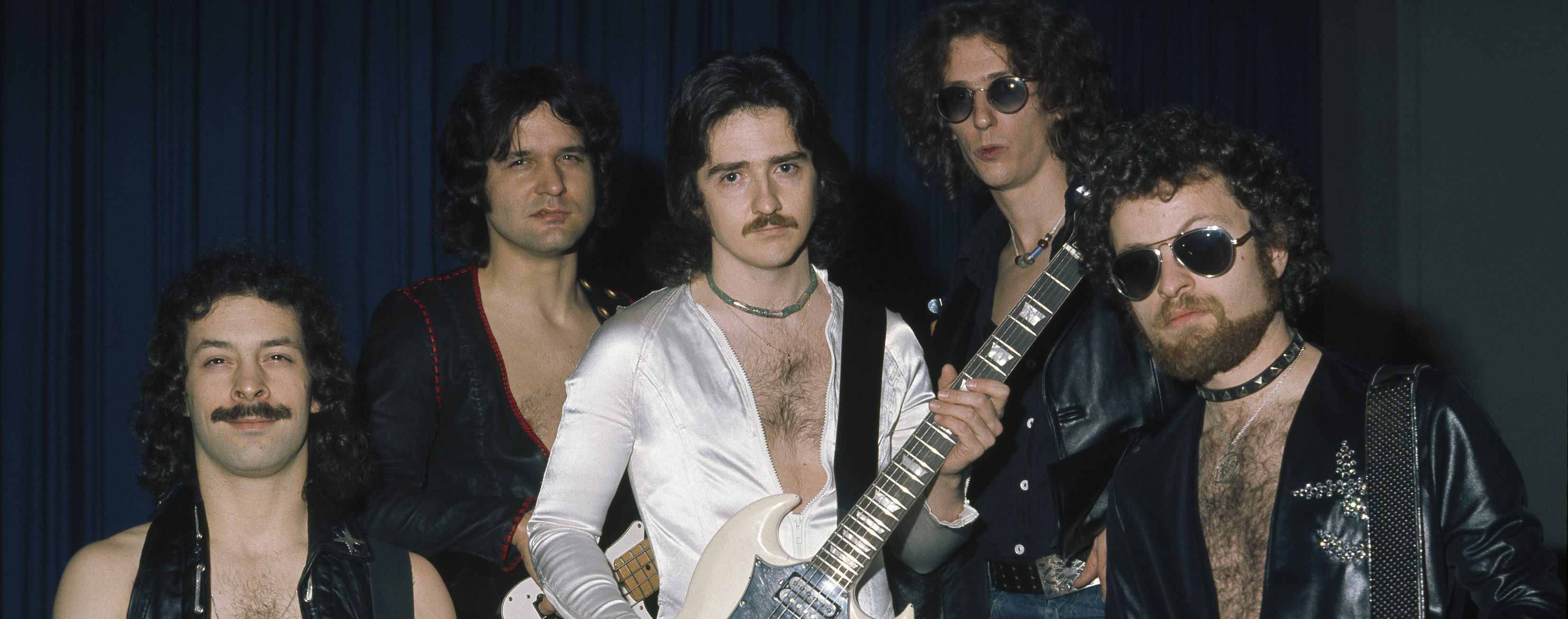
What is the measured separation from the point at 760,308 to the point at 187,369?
136 cm

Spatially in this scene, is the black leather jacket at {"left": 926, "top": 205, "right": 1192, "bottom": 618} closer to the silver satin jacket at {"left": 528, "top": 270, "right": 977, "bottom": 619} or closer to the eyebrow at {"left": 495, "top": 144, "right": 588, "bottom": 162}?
the silver satin jacket at {"left": 528, "top": 270, "right": 977, "bottom": 619}

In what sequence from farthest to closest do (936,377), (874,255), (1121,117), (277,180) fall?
(874,255)
(277,180)
(1121,117)
(936,377)

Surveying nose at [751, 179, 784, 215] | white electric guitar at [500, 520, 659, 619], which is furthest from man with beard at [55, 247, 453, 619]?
nose at [751, 179, 784, 215]

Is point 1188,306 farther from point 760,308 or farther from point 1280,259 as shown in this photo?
point 760,308

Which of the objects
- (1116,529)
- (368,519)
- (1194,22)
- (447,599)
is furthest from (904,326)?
(1194,22)

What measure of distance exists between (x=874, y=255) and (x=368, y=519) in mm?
2658

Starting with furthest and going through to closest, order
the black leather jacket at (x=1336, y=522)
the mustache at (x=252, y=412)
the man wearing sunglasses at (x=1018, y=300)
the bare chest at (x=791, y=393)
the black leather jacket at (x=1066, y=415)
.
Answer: the man wearing sunglasses at (x=1018, y=300) < the black leather jacket at (x=1066, y=415) < the mustache at (x=252, y=412) < the bare chest at (x=791, y=393) < the black leather jacket at (x=1336, y=522)

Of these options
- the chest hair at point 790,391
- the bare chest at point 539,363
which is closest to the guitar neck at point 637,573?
the bare chest at point 539,363

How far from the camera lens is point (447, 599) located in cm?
289

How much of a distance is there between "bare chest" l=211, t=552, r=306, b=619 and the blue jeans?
167 centimetres

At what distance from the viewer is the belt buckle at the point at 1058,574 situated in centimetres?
292

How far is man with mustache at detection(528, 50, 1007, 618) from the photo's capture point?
8.34 feet

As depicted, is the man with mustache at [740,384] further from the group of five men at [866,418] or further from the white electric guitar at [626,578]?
the white electric guitar at [626,578]

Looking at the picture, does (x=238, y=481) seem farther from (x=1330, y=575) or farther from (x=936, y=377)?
(x=1330, y=575)
